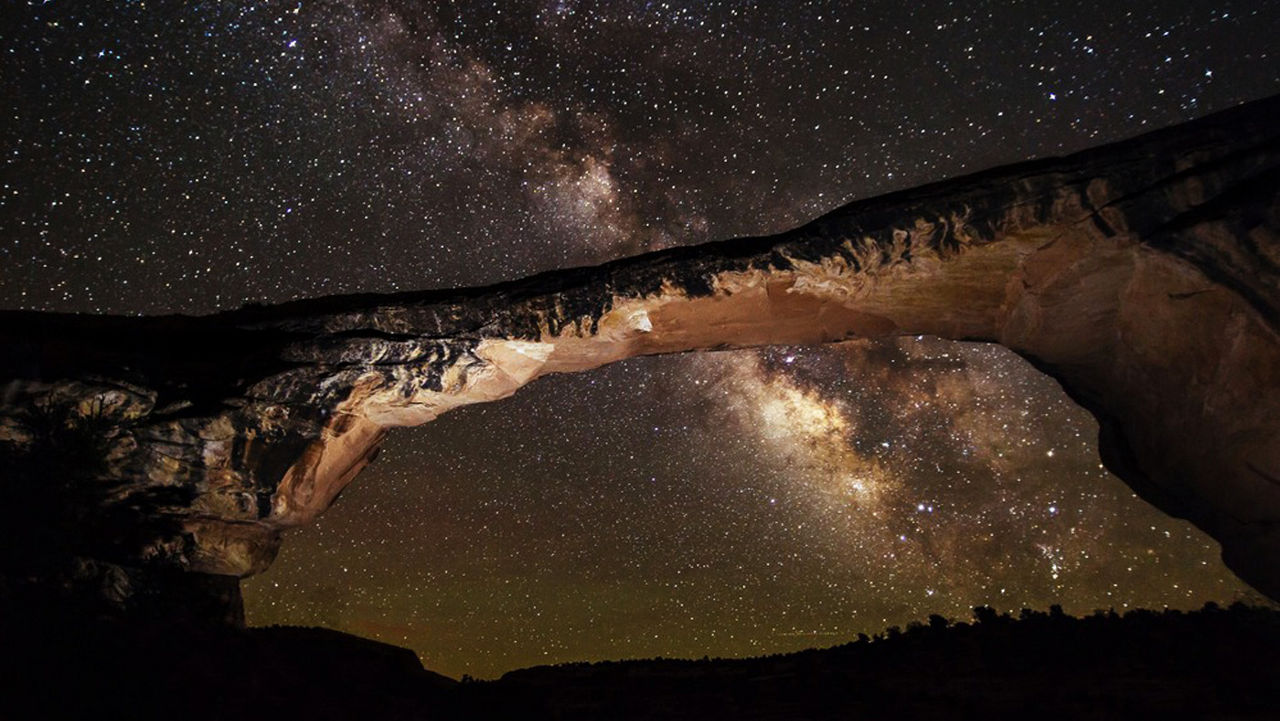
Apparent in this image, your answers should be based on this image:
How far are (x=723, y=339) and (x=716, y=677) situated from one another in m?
4.65

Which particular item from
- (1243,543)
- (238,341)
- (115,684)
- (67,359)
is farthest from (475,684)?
(1243,543)

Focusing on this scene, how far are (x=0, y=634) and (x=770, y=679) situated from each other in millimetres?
7091

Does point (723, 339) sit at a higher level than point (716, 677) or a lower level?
higher

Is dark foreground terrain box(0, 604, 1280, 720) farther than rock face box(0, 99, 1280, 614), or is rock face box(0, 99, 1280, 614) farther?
rock face box(0, 99, 1280, 614)

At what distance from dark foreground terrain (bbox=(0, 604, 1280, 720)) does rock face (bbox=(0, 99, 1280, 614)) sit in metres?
1.70

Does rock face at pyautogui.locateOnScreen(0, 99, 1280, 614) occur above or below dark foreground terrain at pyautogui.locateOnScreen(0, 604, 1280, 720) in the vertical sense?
above

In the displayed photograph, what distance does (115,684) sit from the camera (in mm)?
5277

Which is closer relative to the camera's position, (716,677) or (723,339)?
(716,677)

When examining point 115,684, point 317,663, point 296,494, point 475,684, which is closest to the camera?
point 115,684

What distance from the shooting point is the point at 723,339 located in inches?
376

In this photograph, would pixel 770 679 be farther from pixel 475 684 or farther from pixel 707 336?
pixel 707 336

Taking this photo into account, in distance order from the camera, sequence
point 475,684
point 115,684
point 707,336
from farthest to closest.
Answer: point 707,336 → point 475,684 → point 115,684

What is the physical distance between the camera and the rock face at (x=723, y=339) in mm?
7234

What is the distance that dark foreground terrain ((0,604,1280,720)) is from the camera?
5.32m
